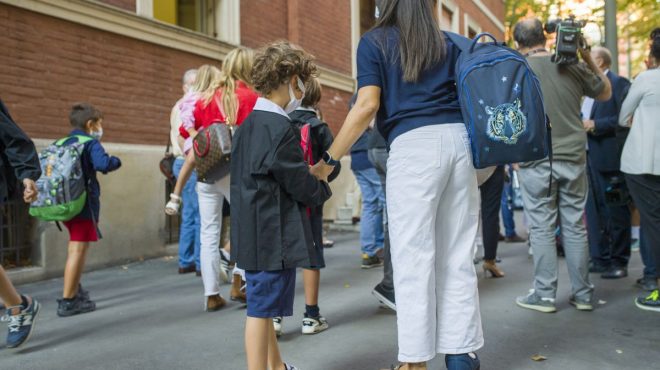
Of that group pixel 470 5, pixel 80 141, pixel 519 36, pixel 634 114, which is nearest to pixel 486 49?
pixel 519 36

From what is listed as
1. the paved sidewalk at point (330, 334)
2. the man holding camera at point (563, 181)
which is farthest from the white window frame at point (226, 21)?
the man holding camera at point (563, 181)

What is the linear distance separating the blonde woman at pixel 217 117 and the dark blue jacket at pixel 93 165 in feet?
1.92

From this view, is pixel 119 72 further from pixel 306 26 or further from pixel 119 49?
pixel 306 26

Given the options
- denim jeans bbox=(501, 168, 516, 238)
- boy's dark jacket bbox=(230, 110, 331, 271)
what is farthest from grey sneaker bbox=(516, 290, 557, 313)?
denim jeans bbox=(501, 168, 516, 238)

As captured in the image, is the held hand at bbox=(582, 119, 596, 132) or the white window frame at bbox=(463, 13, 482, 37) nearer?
the held hand at bbox=(582, 119, 596, 132)

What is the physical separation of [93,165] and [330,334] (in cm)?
233

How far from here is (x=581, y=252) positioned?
14.9 feet

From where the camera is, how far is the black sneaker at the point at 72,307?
486 cm

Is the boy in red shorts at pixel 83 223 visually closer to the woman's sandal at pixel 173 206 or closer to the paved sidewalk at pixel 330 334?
the paved sidewalk at pixel 330 334

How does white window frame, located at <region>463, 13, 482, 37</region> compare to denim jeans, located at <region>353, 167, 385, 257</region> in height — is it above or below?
above

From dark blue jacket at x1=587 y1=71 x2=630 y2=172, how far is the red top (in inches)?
129

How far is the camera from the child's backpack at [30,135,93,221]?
4691mm

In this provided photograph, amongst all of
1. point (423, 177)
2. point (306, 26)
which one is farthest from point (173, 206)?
point (306, 26)

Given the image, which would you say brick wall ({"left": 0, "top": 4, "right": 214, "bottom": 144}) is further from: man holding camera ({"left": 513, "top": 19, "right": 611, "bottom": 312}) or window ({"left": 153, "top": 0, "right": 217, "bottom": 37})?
man holding camera ({"left": 513, "top": 19, "right": 611, "bottom": 312})
